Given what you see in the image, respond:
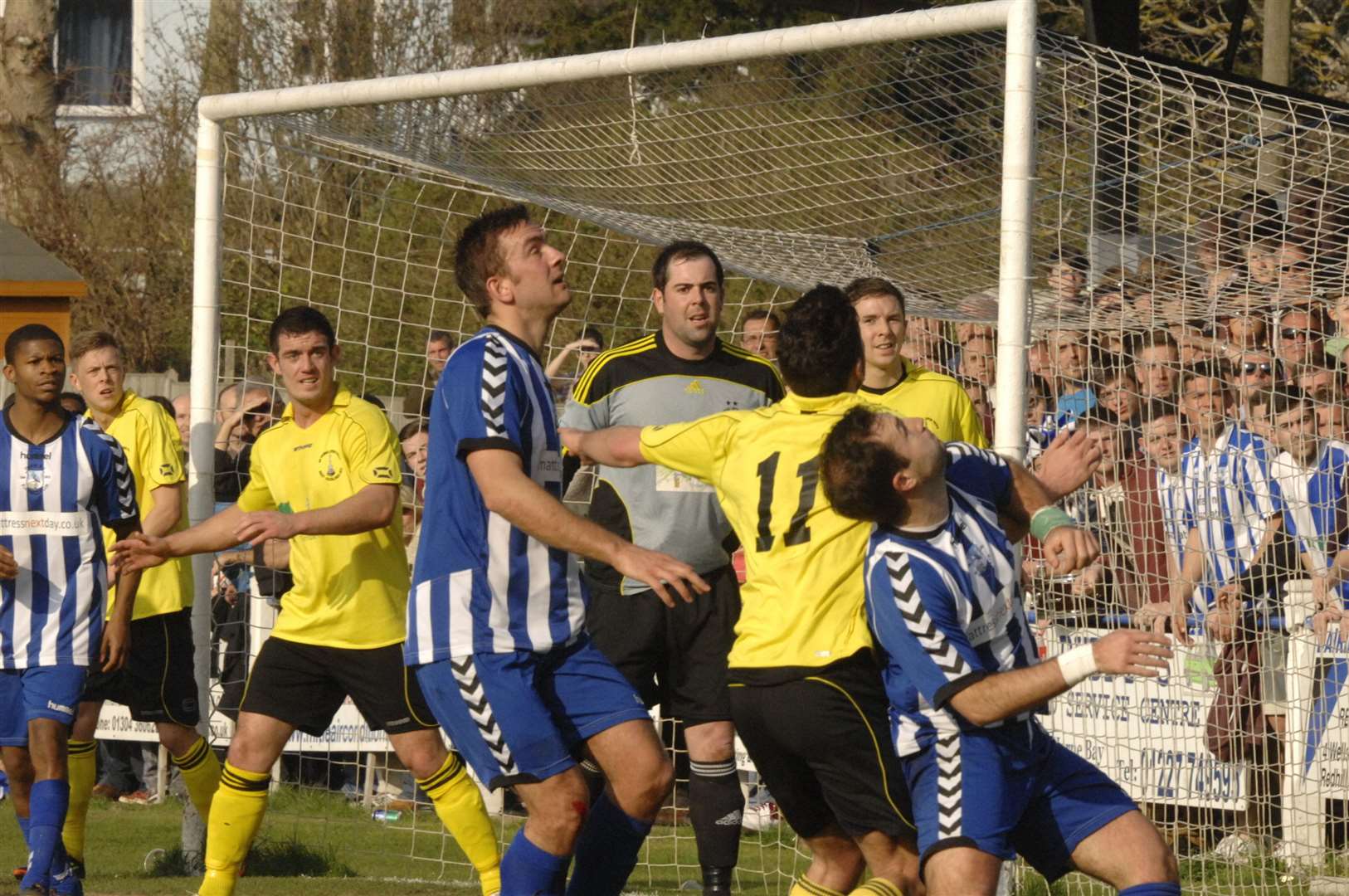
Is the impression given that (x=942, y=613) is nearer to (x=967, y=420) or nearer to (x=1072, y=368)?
(x=967, y=420)

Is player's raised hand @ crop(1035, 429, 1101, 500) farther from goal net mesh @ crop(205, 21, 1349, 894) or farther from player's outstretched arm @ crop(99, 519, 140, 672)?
player's outstretched arm @ crop(99, 519, 140, 672)

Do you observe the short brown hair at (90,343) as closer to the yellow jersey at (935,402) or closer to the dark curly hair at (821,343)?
the yellow jersey at (935,402)

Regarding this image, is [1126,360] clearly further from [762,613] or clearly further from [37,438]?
[37,438]

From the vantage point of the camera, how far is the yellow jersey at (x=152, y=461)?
7.77 metres

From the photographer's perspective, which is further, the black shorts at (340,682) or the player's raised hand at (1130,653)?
the black shorts at (340,682)

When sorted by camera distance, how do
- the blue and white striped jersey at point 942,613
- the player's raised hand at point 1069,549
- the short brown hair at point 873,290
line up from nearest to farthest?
the blue and white striped jersey at point 942,613 → the player's raised hand at point 1069,549 → the short brown hair at point 873,290

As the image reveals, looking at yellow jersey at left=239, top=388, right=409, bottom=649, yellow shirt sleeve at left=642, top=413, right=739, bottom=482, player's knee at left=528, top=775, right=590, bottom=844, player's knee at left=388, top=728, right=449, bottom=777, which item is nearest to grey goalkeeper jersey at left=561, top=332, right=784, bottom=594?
yellow jersey at left=239, top=388, right=409, bottom=649

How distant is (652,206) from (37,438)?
3.03 metres

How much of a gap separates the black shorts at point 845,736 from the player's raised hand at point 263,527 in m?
1.70

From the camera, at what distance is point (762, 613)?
5.05m

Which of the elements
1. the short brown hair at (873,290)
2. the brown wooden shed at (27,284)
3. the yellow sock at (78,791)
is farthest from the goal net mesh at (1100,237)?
the brown wooden shed at (27,284)

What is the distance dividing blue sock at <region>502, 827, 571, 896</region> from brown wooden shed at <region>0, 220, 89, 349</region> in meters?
10.0

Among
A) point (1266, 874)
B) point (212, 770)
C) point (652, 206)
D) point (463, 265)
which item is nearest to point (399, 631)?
point (212, 770)

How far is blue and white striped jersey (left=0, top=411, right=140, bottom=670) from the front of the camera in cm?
710
